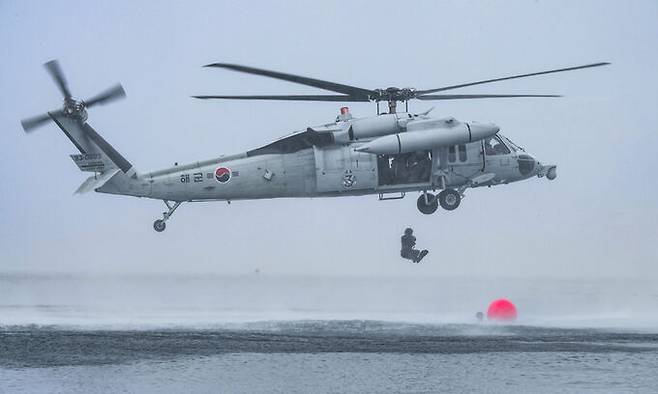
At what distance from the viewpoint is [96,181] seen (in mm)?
32281

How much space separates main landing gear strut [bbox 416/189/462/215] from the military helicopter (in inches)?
1.8

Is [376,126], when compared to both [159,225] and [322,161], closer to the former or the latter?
[322,161]

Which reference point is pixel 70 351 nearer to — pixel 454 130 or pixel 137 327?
pixel 137 327

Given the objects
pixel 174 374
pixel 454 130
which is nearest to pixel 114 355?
pixel 174 374

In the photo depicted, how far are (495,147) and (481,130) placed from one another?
1748mm

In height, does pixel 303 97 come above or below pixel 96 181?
above

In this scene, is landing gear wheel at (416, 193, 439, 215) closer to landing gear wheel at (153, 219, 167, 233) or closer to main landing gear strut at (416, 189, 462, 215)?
main landing gear strut at (416, 189, 462, 215)

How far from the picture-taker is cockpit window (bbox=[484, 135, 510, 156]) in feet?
109

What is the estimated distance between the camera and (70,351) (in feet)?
104

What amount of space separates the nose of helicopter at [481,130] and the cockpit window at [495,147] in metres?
1.22

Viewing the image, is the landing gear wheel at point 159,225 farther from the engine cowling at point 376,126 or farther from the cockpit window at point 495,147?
the cockpit window at point 495,147

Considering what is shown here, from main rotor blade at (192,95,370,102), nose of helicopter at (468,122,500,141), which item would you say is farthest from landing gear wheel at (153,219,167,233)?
nose of helicopter at (468,122,500,141)

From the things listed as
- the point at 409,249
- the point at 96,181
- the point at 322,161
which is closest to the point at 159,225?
the point at 96,181

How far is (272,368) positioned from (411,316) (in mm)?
17775
